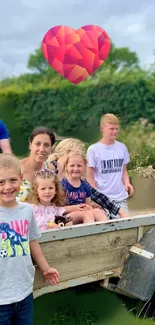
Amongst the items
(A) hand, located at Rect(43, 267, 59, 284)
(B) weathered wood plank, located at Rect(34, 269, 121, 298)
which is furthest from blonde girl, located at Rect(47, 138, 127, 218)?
(A) hand, located at Rect(43, 267, 59, 284)

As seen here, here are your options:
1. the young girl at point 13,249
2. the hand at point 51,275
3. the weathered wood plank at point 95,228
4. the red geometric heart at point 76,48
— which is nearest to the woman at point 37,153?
the weathered wood plank at point 95,228

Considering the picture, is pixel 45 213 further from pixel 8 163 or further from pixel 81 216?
pixel 8 163

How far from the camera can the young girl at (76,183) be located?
130 inches

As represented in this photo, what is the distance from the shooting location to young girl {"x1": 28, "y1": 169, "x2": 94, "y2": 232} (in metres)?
2.97

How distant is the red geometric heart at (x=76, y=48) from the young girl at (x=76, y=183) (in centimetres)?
723

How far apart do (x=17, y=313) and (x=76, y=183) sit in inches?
46.8

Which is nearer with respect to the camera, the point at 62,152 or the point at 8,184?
the point at 8,184

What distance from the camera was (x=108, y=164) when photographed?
406 centimetres

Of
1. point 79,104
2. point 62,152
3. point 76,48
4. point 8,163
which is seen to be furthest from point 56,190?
point 79,104

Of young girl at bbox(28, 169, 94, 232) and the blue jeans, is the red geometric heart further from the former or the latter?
the blue jeans

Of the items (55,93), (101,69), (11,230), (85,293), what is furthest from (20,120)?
(11,230)

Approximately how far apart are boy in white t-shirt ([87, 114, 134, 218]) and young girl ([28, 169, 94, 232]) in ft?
3.09

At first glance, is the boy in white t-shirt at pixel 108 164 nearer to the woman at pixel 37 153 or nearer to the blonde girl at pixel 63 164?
the blonde girl at pixel 63 164

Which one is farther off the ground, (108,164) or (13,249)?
(108,164)
